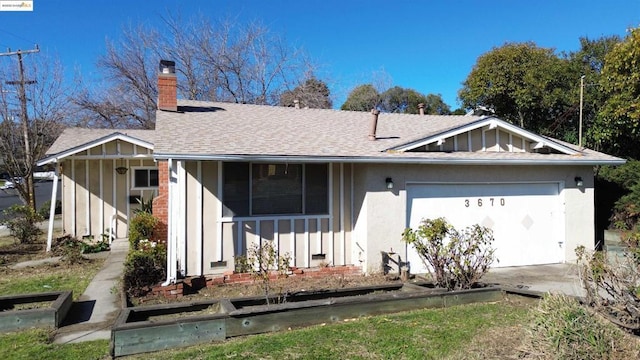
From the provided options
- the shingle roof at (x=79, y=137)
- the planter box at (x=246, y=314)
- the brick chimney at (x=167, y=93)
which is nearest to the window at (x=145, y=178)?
the shingle roof at (x=79, y=137)

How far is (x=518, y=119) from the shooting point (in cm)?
2147

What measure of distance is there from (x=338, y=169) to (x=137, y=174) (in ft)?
23.8

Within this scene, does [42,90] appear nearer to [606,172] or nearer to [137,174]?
[137,174]

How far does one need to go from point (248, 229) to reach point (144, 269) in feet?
6.81

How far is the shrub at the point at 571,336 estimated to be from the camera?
14.0ft

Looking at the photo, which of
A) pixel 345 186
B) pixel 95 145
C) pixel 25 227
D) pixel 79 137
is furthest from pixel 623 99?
pixel 25 227

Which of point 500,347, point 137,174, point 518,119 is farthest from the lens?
point 518,119

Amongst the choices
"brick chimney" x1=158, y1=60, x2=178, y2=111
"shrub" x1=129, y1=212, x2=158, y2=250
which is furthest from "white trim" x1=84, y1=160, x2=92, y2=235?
"brick chimney" x1=158, y1=60, x2=178, y2=111

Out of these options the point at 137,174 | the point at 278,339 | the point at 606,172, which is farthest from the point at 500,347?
the point at 137,174

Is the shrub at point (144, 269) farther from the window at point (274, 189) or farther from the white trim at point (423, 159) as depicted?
the white trim at point (423, 159)

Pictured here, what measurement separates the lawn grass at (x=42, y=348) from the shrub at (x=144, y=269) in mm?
2117

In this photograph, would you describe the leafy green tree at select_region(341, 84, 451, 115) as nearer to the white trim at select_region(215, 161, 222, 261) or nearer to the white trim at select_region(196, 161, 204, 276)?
the white trim at select_region(215, 161, 222, 261)

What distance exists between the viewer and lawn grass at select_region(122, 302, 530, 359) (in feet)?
16.4

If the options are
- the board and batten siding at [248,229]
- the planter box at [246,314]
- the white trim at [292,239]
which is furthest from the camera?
the white trim at [292,239]
